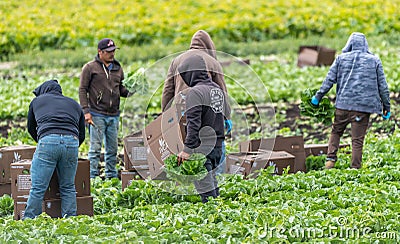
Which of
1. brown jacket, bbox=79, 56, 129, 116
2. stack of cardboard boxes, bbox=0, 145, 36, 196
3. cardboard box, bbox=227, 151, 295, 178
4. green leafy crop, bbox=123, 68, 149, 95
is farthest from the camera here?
brown jacket, bbox=79, 56, 129, 116

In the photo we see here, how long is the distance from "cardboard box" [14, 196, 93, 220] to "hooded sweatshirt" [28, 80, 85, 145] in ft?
1.94

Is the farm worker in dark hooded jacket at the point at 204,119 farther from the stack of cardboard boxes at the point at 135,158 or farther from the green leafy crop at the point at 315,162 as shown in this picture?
the green leafy crop at the point at 315,162

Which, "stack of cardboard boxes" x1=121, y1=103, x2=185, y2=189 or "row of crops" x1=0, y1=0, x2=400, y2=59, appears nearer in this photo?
"stack of cardboard boxes" x1=121, y1=103, x2=185, y2=189

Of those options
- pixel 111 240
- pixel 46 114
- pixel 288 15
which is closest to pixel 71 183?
pixel 46 114

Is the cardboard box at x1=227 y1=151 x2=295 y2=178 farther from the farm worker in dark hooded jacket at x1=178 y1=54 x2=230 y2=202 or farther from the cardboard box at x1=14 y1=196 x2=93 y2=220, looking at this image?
the cardboard box at x1=14 y1=196 x2=93 y2=220

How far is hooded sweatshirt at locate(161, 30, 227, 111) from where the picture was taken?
773 cm

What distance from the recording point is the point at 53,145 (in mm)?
6922

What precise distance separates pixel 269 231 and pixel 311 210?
1.01 meters

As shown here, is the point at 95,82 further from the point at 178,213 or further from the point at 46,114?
the point at 178,213

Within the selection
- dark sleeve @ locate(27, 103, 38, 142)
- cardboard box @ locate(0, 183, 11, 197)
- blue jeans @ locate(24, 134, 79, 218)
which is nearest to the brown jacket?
cardboard box @ locate(0, 183, 11, 197)

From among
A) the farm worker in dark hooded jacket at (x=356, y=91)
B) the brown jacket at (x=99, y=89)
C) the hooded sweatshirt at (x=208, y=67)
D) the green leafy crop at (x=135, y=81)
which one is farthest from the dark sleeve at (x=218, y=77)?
the brown jacket at (x=99, y=89)

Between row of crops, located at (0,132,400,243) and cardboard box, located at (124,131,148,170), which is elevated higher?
cardboard box, located at (124,131,148,170)

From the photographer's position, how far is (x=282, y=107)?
13211 mm


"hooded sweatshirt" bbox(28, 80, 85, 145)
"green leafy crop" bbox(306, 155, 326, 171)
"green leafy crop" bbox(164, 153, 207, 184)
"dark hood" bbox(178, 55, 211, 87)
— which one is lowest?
"green leafy crop" bbox(306, 155, 326, 171)
